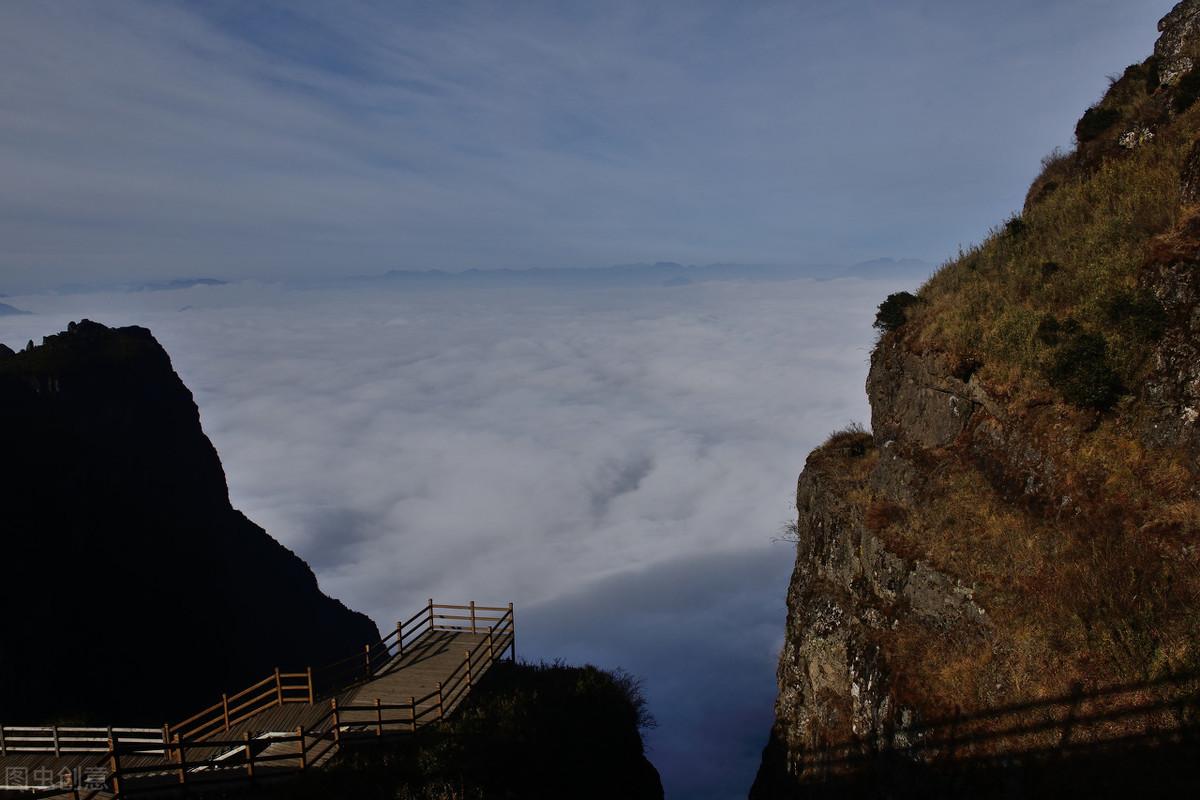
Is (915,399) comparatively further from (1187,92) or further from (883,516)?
(1187,92)

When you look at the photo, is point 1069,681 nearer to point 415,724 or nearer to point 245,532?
point 415,724

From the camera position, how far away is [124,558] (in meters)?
80.6

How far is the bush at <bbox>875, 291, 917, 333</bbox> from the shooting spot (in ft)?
85.6

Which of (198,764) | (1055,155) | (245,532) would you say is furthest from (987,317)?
(245,532)

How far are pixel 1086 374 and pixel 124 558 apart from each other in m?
93.8

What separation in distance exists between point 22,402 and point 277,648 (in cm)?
4497

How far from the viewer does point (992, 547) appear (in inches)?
702

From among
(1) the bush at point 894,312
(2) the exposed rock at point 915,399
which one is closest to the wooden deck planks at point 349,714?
(2) the exposed rock at point 915,399

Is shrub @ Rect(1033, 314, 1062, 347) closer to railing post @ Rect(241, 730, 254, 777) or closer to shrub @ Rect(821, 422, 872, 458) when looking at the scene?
shrub @ Rect(821, 422, 872, 458)

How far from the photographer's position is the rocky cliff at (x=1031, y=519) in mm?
14094

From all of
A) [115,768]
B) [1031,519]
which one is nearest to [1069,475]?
[1031,519]

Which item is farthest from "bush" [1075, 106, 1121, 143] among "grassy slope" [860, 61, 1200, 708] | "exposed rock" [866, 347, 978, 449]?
"exposed rock" [866, 347, 978, 449]

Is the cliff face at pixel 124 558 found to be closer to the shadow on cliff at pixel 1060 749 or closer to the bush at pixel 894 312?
the shadow on cliff at pixel 1060 749

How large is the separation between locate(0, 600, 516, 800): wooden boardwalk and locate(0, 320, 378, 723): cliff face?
1789 inches
